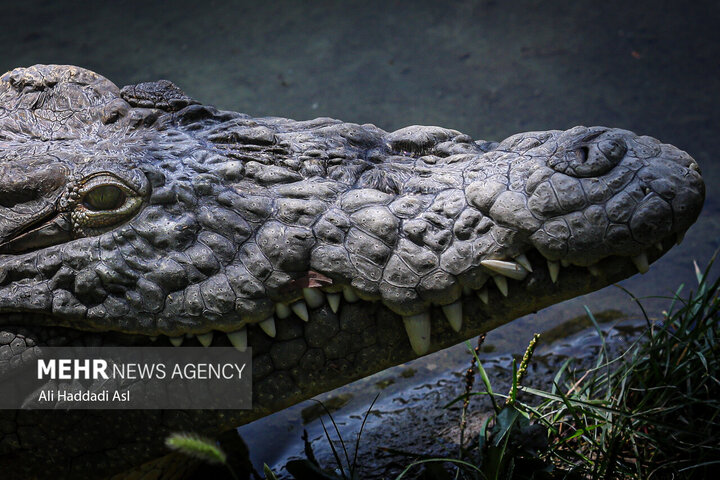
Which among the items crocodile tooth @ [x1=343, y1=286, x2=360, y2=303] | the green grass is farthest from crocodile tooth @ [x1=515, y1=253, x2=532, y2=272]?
the green grass

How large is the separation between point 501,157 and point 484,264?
41 centimetres

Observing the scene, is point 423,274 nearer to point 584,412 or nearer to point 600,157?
point 600,157

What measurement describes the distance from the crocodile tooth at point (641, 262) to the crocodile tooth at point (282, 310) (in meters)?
1.02

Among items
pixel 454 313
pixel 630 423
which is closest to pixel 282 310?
pixel 454 313

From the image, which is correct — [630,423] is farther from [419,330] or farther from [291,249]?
[291,249]

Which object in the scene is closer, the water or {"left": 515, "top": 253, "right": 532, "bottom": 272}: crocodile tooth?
{"left": 515, "top": 253, "right": 532, "bottom": 272}: crocodile tooth

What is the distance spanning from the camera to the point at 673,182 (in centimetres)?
203

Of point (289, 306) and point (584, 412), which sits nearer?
point (289, 306)

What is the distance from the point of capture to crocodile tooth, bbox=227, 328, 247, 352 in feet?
7.05

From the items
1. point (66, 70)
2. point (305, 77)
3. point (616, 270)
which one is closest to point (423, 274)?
point (616, 270)

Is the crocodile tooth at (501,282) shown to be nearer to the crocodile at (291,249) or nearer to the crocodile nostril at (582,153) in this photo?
the crocodile at (291,249)

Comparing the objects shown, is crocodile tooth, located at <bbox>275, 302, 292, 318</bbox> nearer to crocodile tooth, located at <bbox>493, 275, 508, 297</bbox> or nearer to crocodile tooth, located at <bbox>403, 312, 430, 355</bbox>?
crocodile tooth, located at <bbox>403, 312, 430, 355</bbox>

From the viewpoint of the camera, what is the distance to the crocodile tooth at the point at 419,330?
6.90ft

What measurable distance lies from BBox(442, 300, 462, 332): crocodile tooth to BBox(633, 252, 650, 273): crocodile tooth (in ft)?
1.69
